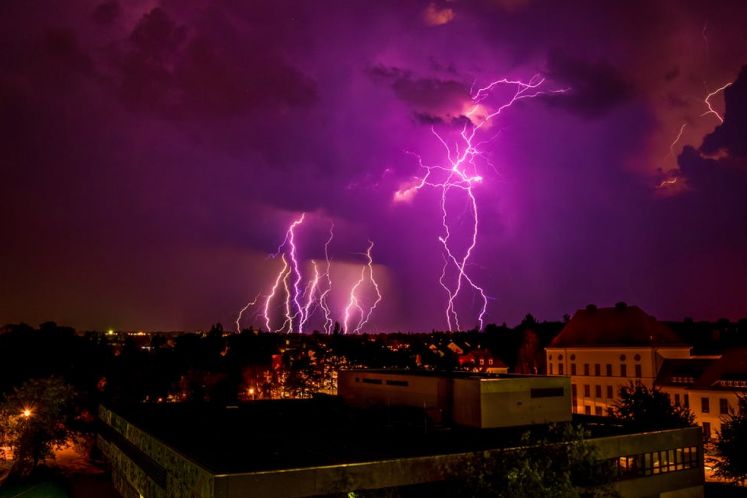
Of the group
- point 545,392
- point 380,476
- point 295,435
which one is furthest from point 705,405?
point 380,476

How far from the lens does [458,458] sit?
17.4 m

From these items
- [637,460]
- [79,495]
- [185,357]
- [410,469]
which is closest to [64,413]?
[79,495]

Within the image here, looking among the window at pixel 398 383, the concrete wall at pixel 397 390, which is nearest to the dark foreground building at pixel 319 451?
the concrete wall at pixel 397 390

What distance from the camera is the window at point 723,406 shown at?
3841 cm

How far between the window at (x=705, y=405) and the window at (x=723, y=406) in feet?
2.77

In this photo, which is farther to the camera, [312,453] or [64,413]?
[64,413]

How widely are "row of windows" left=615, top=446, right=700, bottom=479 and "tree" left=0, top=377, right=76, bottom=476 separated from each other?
3023 cm

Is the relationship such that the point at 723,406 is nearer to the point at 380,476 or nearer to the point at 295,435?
the point at 295,435

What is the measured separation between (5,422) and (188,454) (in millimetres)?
24217

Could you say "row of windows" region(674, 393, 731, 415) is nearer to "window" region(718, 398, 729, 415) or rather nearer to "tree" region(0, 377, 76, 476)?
"window" region(718, 398, 729, 415)

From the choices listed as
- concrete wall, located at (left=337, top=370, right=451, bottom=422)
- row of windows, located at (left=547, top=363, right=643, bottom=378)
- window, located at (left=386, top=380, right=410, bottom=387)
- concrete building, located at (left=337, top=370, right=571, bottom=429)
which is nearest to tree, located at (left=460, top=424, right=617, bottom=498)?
concrete building, located at (left=337, top=370, right=571, bottom=429)

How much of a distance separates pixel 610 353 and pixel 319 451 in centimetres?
4007

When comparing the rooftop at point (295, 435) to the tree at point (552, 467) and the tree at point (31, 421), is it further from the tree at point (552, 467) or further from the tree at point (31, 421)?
the tree at point (31, 421)

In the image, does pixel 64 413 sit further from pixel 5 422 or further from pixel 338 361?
pixel 338 361
